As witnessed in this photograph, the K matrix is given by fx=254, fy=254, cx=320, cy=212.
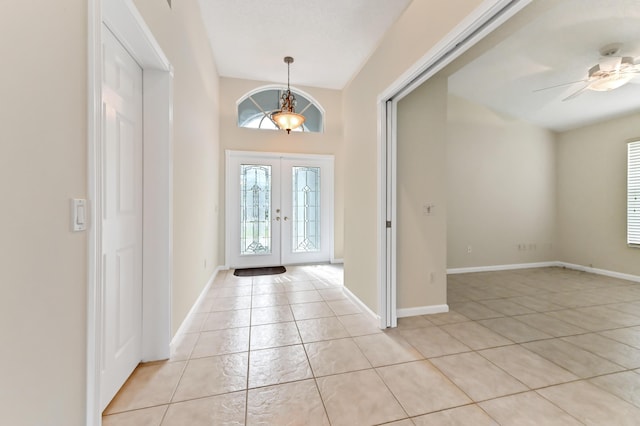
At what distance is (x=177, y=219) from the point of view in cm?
219

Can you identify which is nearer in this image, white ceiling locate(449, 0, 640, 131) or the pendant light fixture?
white ceiling locate(449, 0, 640, 131)

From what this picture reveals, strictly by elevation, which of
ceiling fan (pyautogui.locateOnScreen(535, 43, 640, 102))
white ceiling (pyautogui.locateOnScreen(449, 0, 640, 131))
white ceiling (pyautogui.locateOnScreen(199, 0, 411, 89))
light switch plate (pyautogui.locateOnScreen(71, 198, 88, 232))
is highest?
white ceiling (pyautogui.locateOnScreen(199, 0, 411, 89))

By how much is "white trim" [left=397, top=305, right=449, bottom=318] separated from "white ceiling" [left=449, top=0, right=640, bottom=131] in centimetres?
289

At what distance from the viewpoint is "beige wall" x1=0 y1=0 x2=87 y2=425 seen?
700mm


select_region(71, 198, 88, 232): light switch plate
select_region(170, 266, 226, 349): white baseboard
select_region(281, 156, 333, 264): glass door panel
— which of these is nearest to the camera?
select_region(71, 198, 88, 232): light switch plate

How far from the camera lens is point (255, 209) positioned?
4.68 metres

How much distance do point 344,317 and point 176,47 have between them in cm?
292

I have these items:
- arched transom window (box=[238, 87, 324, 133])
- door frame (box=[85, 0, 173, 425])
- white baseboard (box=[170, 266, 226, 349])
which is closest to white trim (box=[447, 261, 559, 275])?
arched transom window (box=[238, 87, 324, 133])

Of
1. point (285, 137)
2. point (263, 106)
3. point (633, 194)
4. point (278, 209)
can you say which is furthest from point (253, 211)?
point (633, 194)

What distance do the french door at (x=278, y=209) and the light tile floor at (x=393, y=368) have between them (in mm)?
1595

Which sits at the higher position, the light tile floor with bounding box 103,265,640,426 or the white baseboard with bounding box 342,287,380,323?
the white baseboard with bounding box 342,287,380,323

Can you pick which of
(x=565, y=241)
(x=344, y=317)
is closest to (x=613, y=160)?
(x=565, y=241)

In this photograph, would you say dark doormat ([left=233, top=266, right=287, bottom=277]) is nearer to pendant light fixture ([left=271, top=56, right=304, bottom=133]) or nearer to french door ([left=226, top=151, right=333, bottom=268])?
french door ([left=226, top=151, right=333, bottom=268])

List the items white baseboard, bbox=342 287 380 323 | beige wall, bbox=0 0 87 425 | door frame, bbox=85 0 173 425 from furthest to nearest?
white baseboard, bbox=342 287 380 323 → door frame, bbox=85 0 173 425 → beige wall, bbox=0 0 87 425
